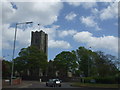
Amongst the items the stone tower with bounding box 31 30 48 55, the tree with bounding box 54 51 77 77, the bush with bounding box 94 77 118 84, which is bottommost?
the bush with bounding box 94 77 118 84

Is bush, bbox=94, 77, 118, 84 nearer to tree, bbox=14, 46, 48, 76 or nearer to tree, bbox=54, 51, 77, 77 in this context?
tree, bbox=54, 51, 77, 77

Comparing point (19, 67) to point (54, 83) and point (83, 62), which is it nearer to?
point (83, 62)

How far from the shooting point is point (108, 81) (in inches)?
1655

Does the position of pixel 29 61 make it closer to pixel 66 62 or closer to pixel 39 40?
pixel 66 62

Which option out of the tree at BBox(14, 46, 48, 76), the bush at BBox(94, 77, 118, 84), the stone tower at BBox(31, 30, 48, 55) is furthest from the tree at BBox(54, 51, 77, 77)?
the stone tower at BBox(31, 30, 48, 55)

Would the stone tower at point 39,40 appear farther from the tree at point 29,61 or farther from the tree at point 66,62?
the tree at point 66,62

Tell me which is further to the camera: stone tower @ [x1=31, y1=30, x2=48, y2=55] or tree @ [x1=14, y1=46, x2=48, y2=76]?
stone tower @ [x1=31, y1=30, x2=48, y2=55]

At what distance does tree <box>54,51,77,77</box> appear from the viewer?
85.4 meters

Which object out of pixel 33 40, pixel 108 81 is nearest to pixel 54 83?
pixel 108 81

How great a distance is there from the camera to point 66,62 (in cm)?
8594

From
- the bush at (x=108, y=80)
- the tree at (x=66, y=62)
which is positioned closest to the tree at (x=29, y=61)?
the tree at (x=66, y=62)

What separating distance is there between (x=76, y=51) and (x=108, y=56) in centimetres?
3812

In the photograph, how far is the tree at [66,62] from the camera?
280ft

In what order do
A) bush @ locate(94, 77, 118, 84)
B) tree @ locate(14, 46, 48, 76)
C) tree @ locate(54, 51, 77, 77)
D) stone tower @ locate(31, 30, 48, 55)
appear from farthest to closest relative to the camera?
stone tower @ locate(31, 30, 48, 55), tree @ locate(14, 46, 48, 76), tree @ locate(54, 51, 77, 77), bush @ locate(94, 77, 118, 84)
